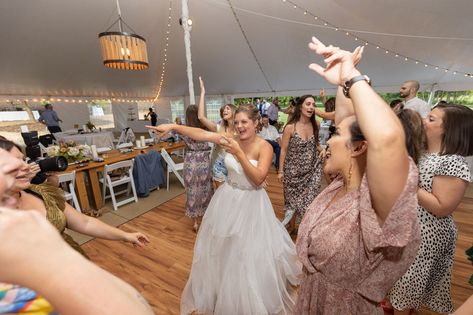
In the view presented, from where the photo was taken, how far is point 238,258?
1.61 metres

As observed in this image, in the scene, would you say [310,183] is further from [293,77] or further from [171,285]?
[293,77]

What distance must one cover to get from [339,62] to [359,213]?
0.50 m

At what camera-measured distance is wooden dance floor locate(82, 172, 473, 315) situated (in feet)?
6.25

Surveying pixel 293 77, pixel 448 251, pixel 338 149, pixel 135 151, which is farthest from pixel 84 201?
pixel 293 77

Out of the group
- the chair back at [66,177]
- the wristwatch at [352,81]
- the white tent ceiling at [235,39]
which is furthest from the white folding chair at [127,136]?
the wristwatch at [352,81]

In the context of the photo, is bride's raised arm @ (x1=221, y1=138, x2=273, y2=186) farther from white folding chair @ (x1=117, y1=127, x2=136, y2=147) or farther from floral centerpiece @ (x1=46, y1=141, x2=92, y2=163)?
white folding chair @ (x1=117, y1=127, x2=136, y2=147)

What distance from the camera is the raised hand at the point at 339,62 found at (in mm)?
674

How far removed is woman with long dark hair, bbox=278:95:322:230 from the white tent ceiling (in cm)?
328

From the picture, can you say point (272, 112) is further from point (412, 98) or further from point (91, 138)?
point (91, 138)

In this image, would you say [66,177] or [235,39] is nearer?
[66,177]

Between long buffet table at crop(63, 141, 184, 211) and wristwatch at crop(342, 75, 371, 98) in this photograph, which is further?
long buffet table at crop(63, 141, 184, 211)

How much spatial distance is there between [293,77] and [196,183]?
6.92 metres

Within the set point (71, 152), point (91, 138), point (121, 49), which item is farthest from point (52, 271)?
point (91, 138)

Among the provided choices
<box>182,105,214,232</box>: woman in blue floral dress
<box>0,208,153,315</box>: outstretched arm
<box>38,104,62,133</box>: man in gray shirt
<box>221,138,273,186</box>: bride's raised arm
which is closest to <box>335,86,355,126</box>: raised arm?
<box>221,138,273,186</box>: bride's raised arm
